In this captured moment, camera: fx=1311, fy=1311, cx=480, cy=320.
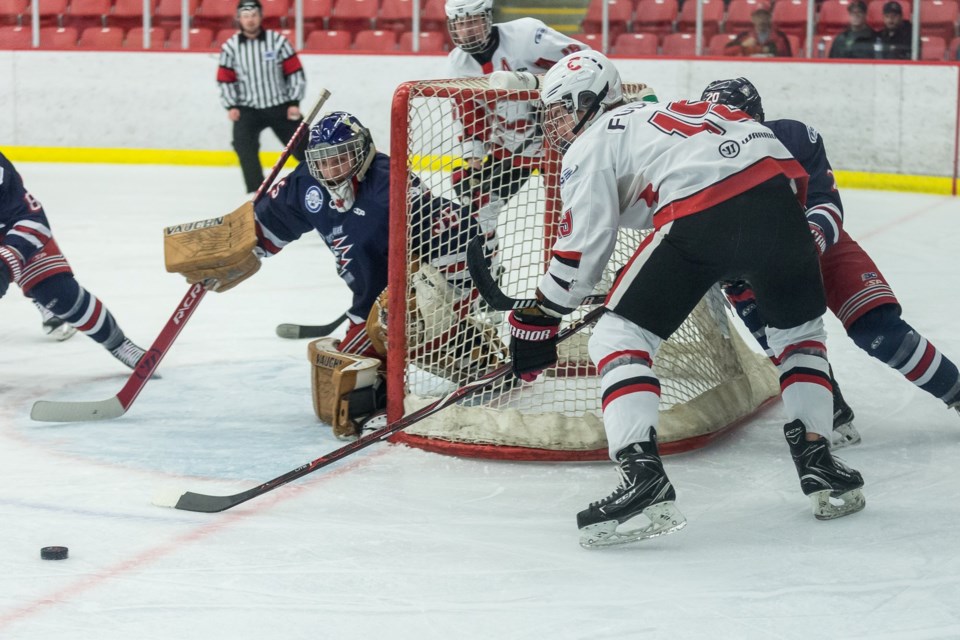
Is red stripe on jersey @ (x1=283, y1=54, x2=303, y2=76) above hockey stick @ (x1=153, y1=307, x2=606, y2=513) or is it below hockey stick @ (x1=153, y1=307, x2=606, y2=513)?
above

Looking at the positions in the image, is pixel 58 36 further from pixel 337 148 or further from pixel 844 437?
pixel 844 437

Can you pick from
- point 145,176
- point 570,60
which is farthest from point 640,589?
point 145,176

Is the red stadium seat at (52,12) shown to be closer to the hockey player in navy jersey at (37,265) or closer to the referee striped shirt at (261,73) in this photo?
the referee striped shirt at (261,73)

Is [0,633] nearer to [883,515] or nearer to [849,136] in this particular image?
[883,515]

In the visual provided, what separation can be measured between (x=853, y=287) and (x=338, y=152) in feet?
4.32

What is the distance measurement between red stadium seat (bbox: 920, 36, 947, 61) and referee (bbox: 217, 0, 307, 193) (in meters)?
3.86

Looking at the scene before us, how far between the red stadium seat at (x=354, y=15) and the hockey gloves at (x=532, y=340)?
752 centimetres

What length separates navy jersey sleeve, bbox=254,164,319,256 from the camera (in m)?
3.57

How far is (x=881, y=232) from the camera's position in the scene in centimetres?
682

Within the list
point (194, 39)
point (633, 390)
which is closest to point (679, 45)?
point (194, 39)

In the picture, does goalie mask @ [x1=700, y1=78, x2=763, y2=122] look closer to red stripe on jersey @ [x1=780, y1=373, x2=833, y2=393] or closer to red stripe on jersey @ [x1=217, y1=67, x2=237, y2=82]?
red stripe on jersey @ [x1=780, y1=373, x2=833, y2=393]

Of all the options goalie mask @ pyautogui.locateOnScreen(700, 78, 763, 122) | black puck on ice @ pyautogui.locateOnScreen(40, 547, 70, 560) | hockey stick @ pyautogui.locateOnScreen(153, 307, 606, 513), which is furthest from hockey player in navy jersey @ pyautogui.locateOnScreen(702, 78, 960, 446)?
black puck on ice @ pyautogui.locateOnScreen(40, 547, 70, 560)

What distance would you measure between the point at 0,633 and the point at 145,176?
24.8ft

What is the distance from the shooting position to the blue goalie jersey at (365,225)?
3.45m
